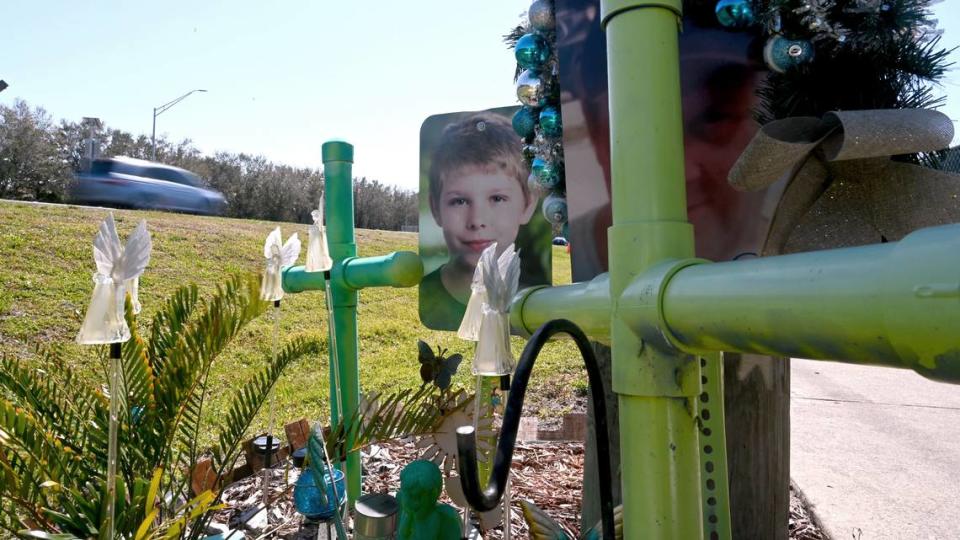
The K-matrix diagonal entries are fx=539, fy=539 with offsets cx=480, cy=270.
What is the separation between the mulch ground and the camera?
1856 mm

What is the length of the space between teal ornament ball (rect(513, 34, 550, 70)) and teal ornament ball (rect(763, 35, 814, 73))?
562mm

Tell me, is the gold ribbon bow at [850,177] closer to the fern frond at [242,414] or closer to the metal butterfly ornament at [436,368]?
the metal butterfly ornament at [436,368]

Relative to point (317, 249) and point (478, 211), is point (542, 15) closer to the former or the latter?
point (317, 249)

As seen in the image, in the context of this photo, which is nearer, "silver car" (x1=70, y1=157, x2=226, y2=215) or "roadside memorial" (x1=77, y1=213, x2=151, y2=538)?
"roadside memorial" (x1=77, y1=213, x2=151, y2=538)

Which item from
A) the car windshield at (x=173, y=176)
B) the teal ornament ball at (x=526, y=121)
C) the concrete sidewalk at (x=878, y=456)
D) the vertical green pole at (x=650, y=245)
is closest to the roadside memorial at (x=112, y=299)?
the vertical green pole at (x=650, y=245)

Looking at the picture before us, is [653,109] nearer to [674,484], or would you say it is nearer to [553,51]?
[674,484]

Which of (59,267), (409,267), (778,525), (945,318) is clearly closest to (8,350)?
(59,267)

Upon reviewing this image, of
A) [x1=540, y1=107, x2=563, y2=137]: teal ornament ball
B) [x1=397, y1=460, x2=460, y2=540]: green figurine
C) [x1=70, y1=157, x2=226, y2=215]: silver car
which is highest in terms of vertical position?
[x1=70, y1=157, x2=226, y2=215]: silver car

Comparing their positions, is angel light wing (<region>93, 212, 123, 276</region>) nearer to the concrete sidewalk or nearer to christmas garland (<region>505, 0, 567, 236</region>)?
christmas garland (<region>505, 0, 567, 236</region>)

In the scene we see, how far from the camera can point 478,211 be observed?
7.25 ft

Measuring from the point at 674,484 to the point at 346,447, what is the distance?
993mm

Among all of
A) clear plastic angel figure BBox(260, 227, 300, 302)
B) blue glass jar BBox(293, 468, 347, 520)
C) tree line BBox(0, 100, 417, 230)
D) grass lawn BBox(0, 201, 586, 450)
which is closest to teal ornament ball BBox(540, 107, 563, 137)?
clear plastic angel figure BBox(260, 227, 300, 302)

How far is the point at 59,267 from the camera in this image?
6.02 m

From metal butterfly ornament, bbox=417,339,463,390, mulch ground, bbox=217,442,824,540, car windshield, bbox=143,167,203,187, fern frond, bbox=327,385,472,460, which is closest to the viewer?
fern frond, bbox=327,385,472,460
